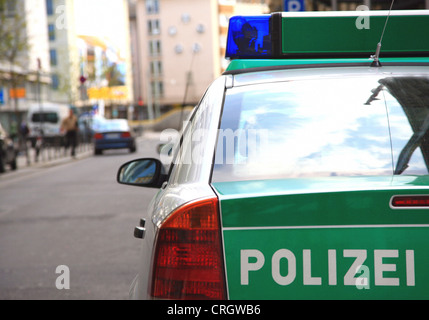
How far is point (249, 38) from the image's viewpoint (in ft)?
11.1

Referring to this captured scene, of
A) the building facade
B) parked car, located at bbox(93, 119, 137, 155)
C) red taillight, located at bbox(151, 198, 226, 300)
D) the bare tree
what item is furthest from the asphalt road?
the building facade

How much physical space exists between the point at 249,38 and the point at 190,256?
1509 millimetres

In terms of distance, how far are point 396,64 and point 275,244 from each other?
115cm

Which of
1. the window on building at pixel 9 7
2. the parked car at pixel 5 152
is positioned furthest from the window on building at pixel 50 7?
the parked car at pixel 5 152

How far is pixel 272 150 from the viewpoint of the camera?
2352 millimetres

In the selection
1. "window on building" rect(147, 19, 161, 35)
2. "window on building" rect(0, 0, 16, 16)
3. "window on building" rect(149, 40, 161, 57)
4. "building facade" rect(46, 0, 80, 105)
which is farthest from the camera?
"window on building" rect(149, 40, 161, 57)

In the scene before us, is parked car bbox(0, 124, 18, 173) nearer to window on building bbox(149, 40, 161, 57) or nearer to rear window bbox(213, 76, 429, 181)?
rear window bbox(213, 76, 429, 181)

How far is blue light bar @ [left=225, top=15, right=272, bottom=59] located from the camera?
3.33 metres

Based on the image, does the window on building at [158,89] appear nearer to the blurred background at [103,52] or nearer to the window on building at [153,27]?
the blurred background at [103,52]

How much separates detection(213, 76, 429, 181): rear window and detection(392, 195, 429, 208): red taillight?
22 cm

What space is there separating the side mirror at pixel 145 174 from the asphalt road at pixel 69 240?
170cm

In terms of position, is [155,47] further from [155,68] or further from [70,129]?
[70,129]
